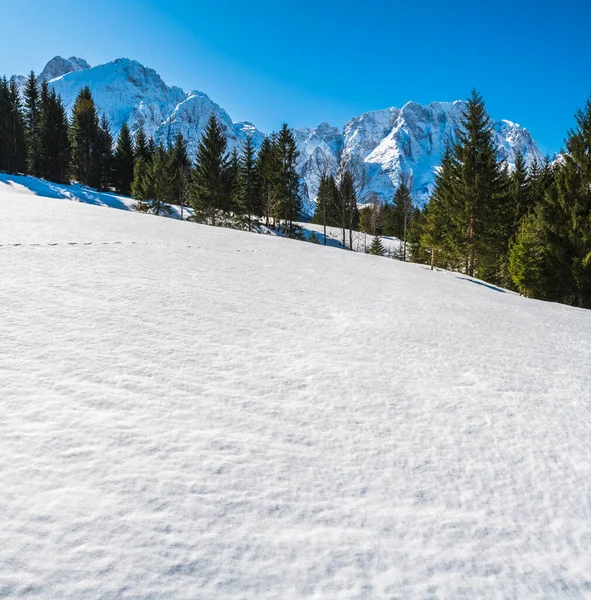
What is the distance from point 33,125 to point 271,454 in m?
A: 71.6

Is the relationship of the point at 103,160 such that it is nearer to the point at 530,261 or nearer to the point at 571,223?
the point at 530,261

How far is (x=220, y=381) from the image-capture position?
4.66 metres

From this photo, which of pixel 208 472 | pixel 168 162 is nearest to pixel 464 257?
pixel 208 472

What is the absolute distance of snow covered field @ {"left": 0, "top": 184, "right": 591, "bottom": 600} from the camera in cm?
242

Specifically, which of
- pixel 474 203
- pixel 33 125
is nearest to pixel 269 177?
pixel 474 203

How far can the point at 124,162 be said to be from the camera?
178 feet

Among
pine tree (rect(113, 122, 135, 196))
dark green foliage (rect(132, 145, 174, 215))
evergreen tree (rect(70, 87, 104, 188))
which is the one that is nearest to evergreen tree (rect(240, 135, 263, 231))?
dark green foliage (rect(132, 145, 174, 215))

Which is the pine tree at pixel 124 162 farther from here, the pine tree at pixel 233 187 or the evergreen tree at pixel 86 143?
the pine tree at pixel 233 187

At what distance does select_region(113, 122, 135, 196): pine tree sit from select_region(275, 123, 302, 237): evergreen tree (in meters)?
28.3

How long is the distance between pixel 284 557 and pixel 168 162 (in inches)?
1823

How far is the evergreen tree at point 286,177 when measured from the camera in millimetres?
38219

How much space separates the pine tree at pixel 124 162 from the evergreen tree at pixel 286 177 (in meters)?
28.3

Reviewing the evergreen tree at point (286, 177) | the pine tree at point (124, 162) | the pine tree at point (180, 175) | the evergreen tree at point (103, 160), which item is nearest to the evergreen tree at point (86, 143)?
the evergreen tree at point (103, 160)

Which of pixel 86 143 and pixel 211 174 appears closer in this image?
pixel 211 174
